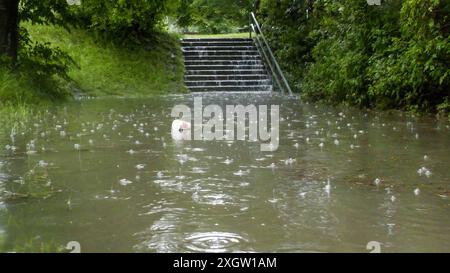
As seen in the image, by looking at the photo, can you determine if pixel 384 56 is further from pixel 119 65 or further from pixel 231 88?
pixel 119 65

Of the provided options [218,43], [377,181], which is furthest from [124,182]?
[218,43]

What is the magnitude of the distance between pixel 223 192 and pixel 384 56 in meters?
8.32

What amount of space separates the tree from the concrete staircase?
9.33 m

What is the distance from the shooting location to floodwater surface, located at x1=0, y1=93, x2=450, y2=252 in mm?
3482

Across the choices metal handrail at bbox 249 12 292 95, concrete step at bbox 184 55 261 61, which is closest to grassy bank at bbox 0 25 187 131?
concrete step at bbox 184 55 261 61

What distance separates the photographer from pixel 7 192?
4.64m

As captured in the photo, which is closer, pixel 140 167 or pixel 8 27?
pixel 140 167

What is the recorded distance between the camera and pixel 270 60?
21.6 metres

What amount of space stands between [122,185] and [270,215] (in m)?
1.58

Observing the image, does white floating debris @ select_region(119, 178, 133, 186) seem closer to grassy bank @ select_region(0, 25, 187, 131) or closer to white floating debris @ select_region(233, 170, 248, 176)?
white floating debris @ select_region(233, 170, 248, 176)

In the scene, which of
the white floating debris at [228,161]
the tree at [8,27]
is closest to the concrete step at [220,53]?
the tree at [8,27]

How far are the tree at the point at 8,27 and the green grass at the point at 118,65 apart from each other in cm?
645

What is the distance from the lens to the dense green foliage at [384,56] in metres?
9.79
